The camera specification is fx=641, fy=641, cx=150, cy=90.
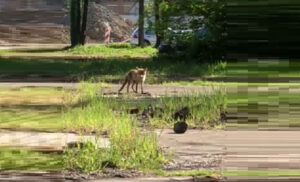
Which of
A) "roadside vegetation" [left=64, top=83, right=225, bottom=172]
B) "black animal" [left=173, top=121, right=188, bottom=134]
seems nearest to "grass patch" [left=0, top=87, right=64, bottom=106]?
"roadside vegetation" [left=64, top=83, right=225, bottom=172]

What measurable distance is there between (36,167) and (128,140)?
1.17 metres

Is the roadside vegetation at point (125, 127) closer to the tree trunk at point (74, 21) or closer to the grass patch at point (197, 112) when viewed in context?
the grass patch at point (197, 112)

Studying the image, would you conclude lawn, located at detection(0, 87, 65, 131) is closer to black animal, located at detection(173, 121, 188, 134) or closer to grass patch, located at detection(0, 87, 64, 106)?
grass patch, located at detection(0, 87, 64, 106)

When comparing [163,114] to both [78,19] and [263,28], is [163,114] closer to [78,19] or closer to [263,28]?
[263,28]

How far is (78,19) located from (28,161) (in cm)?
3476

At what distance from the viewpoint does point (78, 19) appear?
138 ft

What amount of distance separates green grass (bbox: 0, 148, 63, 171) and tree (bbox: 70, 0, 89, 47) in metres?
33.6

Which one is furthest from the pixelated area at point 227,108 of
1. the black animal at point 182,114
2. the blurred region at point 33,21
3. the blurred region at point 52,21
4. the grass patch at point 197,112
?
the blurred region at point 33,21

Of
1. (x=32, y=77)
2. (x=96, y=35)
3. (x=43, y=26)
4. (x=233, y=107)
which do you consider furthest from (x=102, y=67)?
(x=43, y=26)

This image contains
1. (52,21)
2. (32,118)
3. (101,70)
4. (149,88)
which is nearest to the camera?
(32,118)

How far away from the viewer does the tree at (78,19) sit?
137 feet

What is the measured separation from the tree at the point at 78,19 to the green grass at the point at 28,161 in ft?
110

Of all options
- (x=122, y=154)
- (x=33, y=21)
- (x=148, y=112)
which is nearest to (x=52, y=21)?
(x=33, y=21)

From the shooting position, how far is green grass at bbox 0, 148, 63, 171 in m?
7.50
